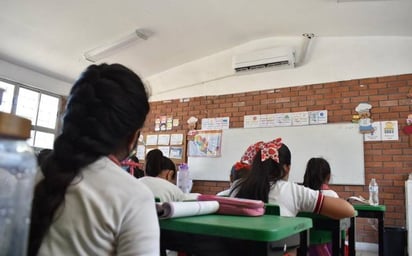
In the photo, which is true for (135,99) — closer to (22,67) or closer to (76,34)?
(76,34)

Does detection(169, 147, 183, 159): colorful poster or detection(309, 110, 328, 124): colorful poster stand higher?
detection(309, 110, 328, 124): colorful poster

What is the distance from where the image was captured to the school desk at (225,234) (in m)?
0.83

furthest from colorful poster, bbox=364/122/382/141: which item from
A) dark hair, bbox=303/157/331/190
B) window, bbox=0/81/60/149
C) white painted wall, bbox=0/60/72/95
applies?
white painted wall, bbox=0/60/72/95

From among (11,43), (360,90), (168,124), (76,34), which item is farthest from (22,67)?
(360,90)

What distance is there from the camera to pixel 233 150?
4781 millimetres

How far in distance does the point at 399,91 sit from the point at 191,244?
3.79 m

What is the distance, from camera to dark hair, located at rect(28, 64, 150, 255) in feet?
2.31

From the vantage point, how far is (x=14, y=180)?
46 cm

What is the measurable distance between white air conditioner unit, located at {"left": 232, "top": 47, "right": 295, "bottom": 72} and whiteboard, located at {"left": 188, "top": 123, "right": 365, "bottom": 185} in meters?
0.86

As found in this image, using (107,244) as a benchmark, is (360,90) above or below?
above

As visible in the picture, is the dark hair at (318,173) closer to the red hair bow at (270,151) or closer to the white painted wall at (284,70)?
the red hair bow at (270,151)

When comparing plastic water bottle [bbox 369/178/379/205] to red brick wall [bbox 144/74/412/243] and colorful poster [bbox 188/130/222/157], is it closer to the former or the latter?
red brick wall [bbox 144/74/412/243]

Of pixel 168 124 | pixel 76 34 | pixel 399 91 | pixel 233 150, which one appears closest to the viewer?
pixel 399 91

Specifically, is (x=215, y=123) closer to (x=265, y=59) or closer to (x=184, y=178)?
(x=184, y=178)
